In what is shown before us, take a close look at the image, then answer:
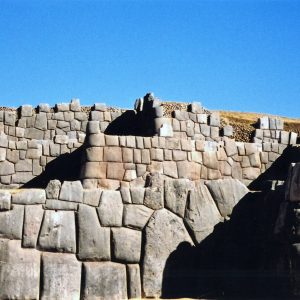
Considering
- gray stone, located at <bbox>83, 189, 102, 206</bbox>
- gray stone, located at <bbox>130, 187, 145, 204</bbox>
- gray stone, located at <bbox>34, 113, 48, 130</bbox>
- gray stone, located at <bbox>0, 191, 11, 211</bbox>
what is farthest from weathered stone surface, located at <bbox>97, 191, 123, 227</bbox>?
gray stone, located at <bbox>34, 113, 48, 130</bbox>

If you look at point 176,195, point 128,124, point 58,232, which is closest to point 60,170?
point 128,124

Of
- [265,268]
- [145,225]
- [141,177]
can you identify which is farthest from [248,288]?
[141,177]

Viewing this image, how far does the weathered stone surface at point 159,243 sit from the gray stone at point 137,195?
0.26 m

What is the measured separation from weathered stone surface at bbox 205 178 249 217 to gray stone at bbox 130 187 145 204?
105cm

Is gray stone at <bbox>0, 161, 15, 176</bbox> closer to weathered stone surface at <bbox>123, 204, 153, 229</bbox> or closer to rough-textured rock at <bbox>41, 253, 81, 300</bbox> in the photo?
weathered stone surface at <bbox>123, 204, 153, 229</bbox>

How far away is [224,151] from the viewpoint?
1491 centimetres

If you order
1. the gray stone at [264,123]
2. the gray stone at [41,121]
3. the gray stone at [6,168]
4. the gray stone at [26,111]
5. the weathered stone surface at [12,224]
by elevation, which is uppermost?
the gray stone at [26,111]

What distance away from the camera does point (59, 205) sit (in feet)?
26.7

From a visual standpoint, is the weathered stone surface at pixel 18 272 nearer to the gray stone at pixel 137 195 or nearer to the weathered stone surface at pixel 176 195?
the gray stone at pixel 137 195

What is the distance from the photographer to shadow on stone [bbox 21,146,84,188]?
53.8 ft

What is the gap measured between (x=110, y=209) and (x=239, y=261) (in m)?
1.96

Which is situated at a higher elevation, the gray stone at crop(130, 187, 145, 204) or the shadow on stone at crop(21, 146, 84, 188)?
the shadow on stone at crop(21, 146, 84, 188)

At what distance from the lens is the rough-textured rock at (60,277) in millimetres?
7809

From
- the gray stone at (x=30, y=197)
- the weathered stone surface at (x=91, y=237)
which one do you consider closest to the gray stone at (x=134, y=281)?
the weathered stone surface at (x=91, y=237)
